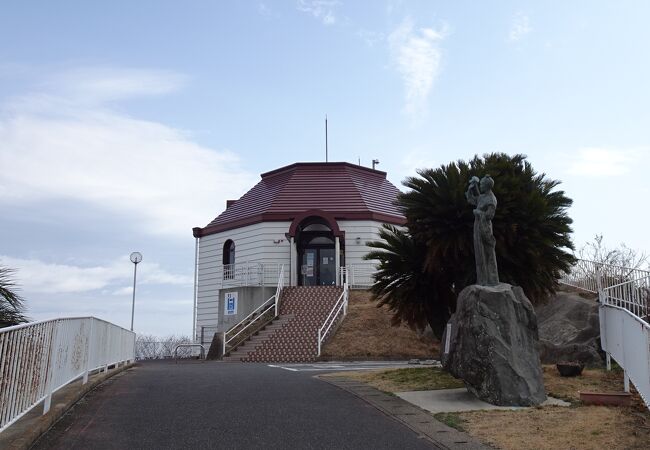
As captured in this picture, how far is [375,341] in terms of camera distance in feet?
69.1

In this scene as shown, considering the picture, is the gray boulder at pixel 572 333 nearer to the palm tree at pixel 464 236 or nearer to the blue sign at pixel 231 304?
the palm tree at pixel 464 236

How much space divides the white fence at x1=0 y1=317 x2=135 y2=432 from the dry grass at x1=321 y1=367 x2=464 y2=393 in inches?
188

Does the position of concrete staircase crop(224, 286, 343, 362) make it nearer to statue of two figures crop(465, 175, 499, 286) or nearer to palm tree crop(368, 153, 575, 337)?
palm tree crop(368, 153, 575, 337)

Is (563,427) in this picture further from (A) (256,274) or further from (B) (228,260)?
(B) (228,260)

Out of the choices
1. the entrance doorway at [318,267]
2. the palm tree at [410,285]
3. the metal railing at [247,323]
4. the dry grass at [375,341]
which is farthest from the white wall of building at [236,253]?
the palm tree at [410,285]

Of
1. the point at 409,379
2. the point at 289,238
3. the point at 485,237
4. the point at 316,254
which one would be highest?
the point at 289,238

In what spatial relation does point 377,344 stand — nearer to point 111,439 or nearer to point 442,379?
point 442,379

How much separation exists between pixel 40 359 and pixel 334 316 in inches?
676

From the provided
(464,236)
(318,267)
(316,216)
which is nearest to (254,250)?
(318,267)

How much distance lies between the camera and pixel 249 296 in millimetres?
27734

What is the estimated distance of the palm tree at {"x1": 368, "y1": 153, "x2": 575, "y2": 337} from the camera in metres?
11.8

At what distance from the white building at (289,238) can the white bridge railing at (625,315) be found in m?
12.7

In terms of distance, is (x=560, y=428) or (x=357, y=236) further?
(x=357, y=236)

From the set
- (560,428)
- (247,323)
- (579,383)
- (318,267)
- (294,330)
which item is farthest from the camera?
(318,267)
